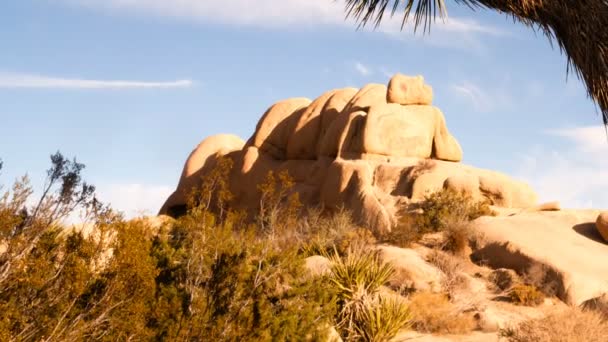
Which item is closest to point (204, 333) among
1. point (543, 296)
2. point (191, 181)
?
point (543, 296)

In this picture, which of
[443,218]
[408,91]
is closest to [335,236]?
[443,218]

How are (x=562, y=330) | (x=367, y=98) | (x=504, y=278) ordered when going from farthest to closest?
(x=367, y=98) < (x=504, y=278) < (x=562, y=330)

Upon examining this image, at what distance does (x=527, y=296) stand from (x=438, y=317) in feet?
11.8

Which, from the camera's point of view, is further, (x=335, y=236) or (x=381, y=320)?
(x=335, y=236)

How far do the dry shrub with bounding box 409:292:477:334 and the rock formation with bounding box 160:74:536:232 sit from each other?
7119mm

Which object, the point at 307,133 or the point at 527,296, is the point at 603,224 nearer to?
the point at 527,296

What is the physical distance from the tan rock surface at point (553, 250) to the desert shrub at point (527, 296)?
865 millimetres

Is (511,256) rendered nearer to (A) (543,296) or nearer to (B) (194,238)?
(A) (543,296)

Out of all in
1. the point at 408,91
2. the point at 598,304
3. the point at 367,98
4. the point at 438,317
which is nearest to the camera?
the point at 438,317

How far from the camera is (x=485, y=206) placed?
22781 millimetres

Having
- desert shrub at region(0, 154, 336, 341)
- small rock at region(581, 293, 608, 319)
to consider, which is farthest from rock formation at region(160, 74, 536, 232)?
desert shrub at region(0, 154, 336, 341)

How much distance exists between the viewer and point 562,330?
1048 centimetres

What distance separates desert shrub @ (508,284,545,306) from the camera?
54.6 ft

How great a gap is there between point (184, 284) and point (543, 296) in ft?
34.4
